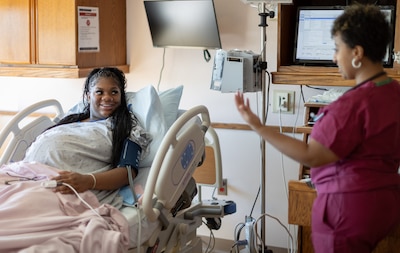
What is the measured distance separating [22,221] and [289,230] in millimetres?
1674

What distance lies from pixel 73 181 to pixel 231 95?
1.27 meters

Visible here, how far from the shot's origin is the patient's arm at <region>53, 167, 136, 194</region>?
86.7 inches

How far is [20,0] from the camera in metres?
3.28

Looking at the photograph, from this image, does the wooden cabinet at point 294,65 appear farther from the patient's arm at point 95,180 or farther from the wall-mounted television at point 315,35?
the patient's arm at point 95,180

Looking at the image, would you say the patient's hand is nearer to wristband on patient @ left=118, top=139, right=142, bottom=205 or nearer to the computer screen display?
wristband on patient @ left=118, top=139, right=142, bottom=205

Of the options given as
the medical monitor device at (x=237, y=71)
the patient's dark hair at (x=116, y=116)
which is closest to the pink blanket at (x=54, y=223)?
the patient's dark hair at (x=116, y=116)

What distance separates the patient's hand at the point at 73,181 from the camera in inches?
86.3

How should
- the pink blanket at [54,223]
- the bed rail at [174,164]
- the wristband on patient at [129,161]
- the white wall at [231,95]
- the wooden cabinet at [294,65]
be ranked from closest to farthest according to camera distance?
the pink blanket at [54,223]
the bed rail at [174,164]
the wristband on patient at [129,161]
the wooden cabinet at [294,65]
the white wall at [231,95]

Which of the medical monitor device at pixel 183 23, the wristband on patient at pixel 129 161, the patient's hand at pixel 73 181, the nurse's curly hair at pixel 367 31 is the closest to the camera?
the nurse's curly hair at pixel 367 31

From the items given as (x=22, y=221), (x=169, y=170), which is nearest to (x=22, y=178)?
(x=22, y=221)

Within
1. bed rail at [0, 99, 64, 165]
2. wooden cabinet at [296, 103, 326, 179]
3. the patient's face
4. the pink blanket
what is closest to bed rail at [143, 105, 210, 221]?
the pink blanket

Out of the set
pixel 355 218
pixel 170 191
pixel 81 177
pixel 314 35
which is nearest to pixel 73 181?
pixel 81 177

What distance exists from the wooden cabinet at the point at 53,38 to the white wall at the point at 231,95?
0.38 ft

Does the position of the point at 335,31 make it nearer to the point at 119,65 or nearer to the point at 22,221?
the point at 22,221
